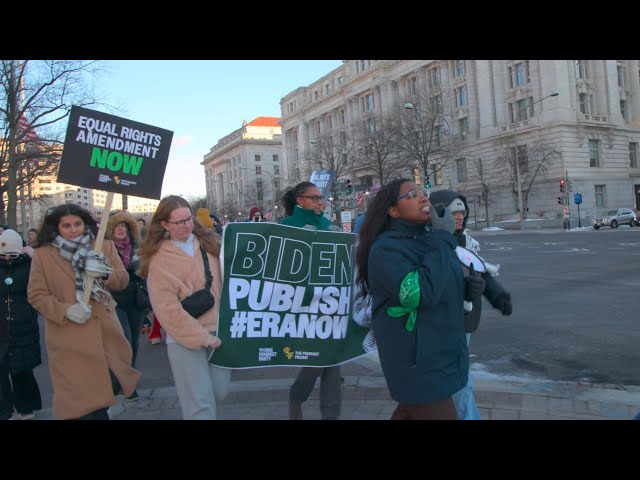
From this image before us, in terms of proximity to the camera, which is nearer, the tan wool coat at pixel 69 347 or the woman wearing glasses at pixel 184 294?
the woman wearing glasses at pixel 184 294

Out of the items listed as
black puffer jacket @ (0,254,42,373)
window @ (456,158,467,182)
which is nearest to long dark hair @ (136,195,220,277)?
black puffer jacket @ (0,254,42,373)

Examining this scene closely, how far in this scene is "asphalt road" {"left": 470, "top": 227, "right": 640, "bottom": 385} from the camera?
5.72 m

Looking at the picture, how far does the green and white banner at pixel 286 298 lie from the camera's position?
3709 millimetres

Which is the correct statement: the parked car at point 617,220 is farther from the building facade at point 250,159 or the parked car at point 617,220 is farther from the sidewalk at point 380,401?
the building facade at point 250,159

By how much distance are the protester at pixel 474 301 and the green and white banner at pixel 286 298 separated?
872mm

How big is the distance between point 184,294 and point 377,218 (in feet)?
4.36

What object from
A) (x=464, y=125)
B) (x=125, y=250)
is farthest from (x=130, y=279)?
(x=464, y=125)

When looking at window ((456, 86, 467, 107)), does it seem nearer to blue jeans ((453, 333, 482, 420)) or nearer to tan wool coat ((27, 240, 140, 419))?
blue jeans ((453, 333, 482, 420))

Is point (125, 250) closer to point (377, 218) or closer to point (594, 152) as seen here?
→ point (377, 218)

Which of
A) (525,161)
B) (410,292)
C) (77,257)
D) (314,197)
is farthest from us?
(525,161)

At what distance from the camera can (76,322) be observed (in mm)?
3707

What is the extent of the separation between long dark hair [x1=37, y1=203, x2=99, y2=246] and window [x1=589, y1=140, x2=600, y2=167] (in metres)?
53.9

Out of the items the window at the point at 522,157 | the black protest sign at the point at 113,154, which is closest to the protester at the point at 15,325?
the black protest sign at the point at 113,154

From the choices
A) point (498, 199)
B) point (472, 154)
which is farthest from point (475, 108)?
point (498, 199)
